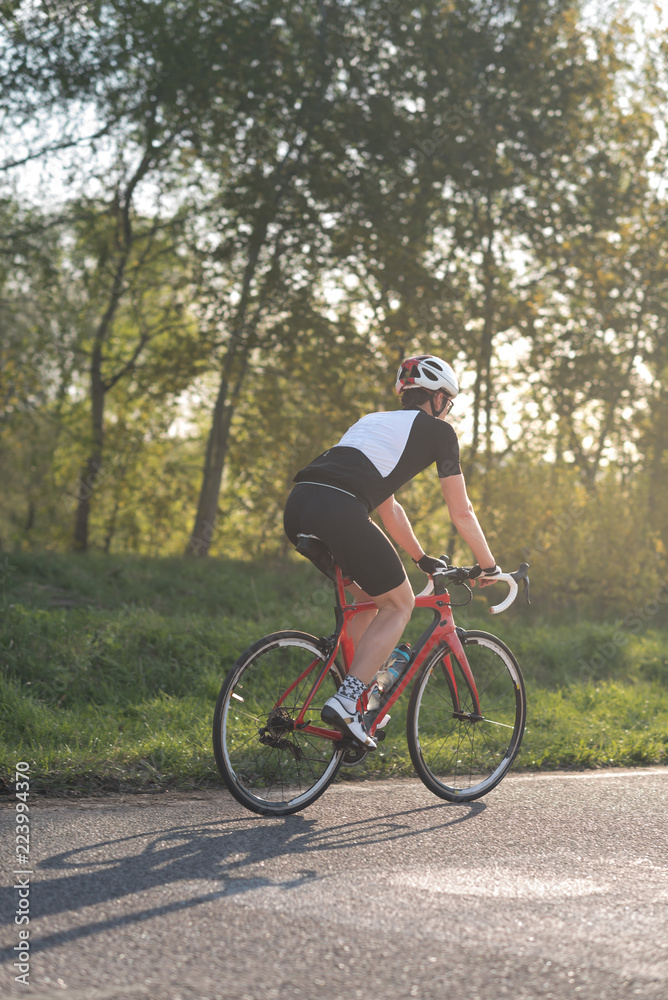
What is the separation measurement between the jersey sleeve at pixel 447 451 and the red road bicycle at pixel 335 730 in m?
0.61

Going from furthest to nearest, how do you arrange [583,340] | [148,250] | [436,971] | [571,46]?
[148,250] < [583,340] < [571,46] < [436,971]

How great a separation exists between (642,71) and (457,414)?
6.23 meters

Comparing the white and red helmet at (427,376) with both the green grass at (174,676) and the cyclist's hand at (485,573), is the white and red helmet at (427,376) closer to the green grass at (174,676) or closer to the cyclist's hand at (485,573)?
the cyclist's hand at (485,573)

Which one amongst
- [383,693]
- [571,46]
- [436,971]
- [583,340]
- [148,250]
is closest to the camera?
[436,971]

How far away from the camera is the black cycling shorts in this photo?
14.8 feet

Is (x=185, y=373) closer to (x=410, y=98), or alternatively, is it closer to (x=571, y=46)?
(x=410, y=98)

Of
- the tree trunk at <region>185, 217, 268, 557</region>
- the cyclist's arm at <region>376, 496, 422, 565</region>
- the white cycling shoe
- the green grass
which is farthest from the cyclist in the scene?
the tree trunk at <region>185, 217, 268, 557</region>

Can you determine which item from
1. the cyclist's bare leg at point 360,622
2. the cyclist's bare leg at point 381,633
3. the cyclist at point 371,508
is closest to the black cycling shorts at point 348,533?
the cyclist at point 371,508

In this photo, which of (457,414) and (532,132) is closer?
(532,132)

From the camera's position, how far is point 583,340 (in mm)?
16328

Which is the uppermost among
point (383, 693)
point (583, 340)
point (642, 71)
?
point (642, 71)

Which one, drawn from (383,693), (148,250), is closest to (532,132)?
(148,250)

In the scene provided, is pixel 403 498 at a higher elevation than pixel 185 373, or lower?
lower

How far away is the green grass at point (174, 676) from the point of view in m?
5.37
